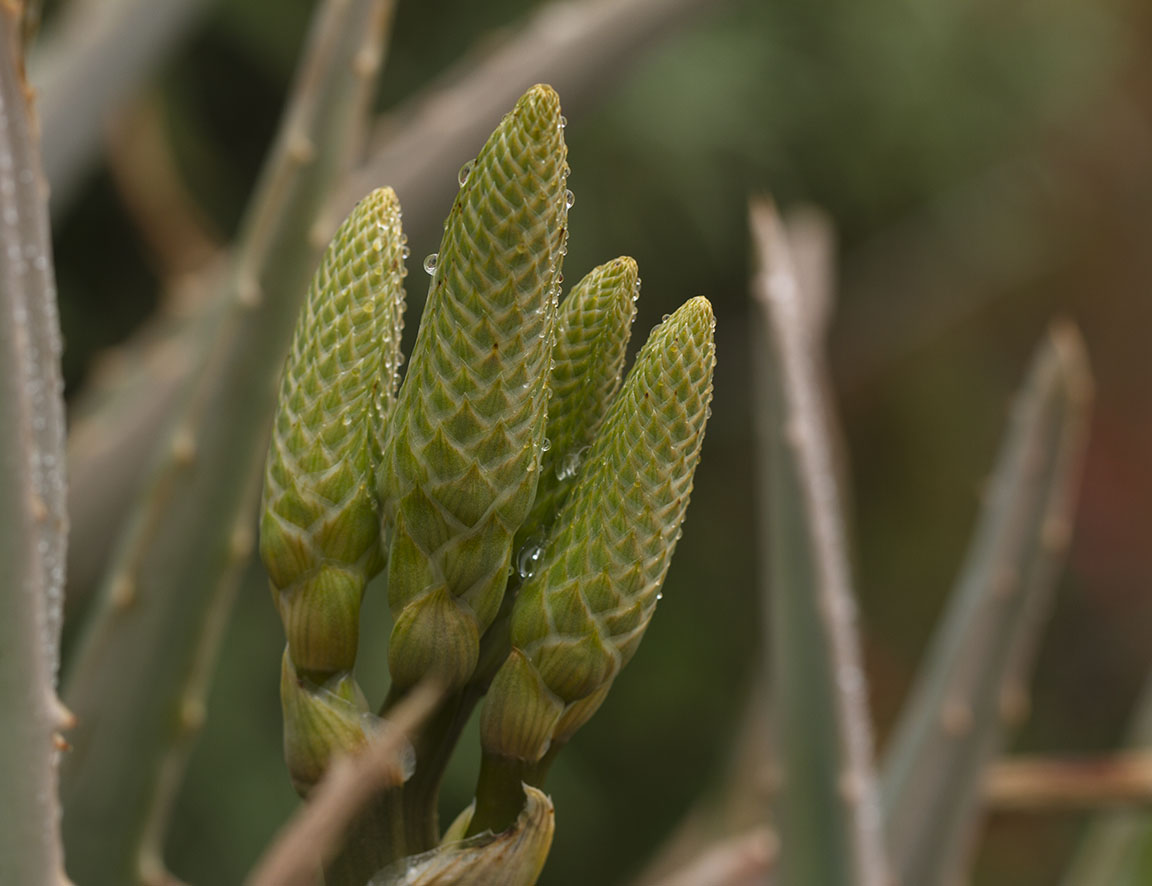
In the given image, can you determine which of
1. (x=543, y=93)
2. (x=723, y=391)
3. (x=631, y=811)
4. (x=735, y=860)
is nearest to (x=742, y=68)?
(x=723, y=391)

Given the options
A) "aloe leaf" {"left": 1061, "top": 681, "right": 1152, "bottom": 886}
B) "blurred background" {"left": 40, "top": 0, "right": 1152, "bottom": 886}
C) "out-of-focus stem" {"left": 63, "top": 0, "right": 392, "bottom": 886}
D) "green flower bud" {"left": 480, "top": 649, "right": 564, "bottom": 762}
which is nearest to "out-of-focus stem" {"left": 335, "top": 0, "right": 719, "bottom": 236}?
"blurred background" {"left": 40, "top": 0, "right": 1152, "bottom": 886}

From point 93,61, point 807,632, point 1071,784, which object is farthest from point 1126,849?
point 93,61

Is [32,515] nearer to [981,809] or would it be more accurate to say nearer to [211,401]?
[211,401]

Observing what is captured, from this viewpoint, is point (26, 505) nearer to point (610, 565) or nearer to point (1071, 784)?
point (610, 565)

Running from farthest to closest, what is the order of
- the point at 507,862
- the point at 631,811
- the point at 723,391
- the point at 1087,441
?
the point at 1087,441
the point at 723,391
the point at 631,811
the point at 507,862

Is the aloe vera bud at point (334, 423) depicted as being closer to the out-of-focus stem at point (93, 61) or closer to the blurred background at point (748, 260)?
the blurred background at point (748, 260)

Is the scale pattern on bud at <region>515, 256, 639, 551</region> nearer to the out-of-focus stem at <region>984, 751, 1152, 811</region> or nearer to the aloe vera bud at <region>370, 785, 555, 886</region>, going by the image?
the aloe vera bud at <region>370, 785, 555, 886</region>
